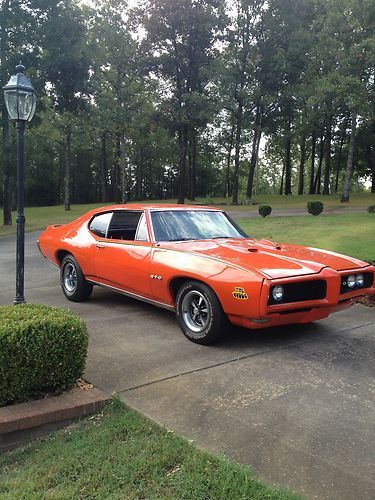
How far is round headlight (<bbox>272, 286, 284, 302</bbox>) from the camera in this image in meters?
4.21

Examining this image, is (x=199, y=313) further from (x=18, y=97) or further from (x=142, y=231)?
(x=18, y=97)

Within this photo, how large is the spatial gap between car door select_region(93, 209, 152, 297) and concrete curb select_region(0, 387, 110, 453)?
208cm

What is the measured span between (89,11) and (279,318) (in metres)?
36.5

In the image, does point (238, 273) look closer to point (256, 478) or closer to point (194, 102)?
point (256, 478)

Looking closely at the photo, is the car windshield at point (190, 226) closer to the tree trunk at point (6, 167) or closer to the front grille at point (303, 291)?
the front grille at point (303, 291)

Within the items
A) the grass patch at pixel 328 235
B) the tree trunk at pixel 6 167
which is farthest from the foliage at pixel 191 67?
the grass patch at pixel 328 235

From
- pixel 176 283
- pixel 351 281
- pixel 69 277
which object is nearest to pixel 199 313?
pixel 176 283

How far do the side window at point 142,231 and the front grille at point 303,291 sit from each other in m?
1.91

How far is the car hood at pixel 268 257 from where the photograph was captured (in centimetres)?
439

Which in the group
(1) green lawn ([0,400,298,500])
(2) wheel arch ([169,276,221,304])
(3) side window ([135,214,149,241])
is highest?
(3) side window ([135,214,149,241])

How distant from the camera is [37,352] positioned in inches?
124

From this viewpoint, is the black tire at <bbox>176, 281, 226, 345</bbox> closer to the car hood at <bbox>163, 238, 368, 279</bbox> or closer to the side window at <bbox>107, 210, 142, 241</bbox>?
the car hood at <bbox>163, 238, 368, 279</bbox>

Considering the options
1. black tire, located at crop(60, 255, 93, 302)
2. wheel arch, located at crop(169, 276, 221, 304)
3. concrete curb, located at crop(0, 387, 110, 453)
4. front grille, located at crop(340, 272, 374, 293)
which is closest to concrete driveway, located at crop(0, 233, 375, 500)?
concrete curb, located at crop(0, 387, 110, 453)

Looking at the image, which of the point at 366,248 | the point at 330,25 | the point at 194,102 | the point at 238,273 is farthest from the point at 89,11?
the point at 238,273
